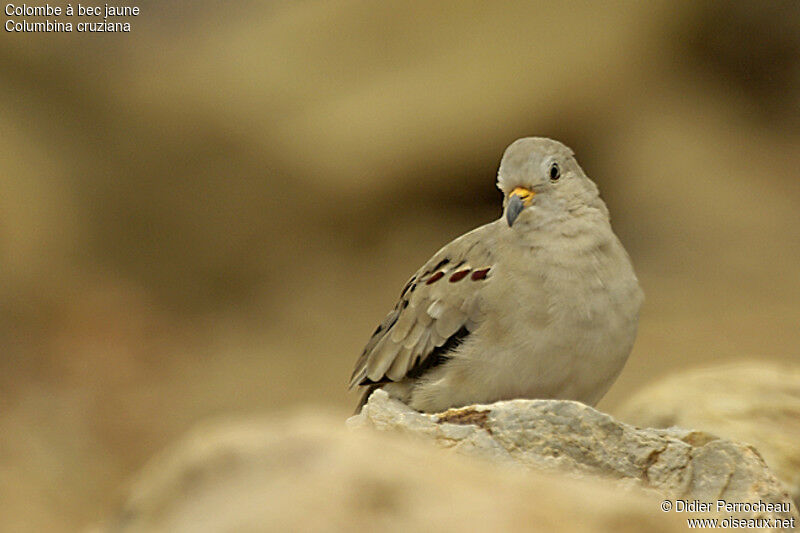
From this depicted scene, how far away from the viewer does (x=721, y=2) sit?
14.0m

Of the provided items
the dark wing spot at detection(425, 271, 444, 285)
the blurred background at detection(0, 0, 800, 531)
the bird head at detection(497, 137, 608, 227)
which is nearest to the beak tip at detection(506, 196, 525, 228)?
the bird head at detection(497, 137, 608, 227)

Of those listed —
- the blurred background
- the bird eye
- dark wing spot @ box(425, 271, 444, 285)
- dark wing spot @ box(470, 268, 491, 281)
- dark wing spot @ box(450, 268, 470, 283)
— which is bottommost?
dark wing spot @ box(470, 268, 491, 281)

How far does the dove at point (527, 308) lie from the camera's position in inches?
200

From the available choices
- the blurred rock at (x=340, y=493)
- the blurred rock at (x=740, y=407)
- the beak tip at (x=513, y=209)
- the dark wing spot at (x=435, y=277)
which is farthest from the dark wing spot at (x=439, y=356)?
the blurred rock at (x=340, y=493)

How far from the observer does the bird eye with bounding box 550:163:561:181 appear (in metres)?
5.34

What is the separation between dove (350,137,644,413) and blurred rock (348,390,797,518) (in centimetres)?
80

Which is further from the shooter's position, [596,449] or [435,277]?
[435,277]

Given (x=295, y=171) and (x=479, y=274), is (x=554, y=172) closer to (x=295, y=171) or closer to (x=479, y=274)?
(x=479, y=274)

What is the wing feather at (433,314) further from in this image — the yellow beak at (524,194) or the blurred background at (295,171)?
the blurred background at (295,171)

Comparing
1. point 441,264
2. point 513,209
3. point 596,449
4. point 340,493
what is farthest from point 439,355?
point 340,493

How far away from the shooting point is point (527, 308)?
510cm

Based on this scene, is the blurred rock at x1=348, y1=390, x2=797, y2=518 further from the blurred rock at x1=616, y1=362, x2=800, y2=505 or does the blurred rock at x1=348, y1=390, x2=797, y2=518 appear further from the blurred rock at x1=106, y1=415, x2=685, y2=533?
the blurred rock at x1=616, y1=362, x2=800, y2=505

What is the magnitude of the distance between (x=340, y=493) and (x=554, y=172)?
297 cm

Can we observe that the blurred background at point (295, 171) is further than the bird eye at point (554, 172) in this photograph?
Yes
